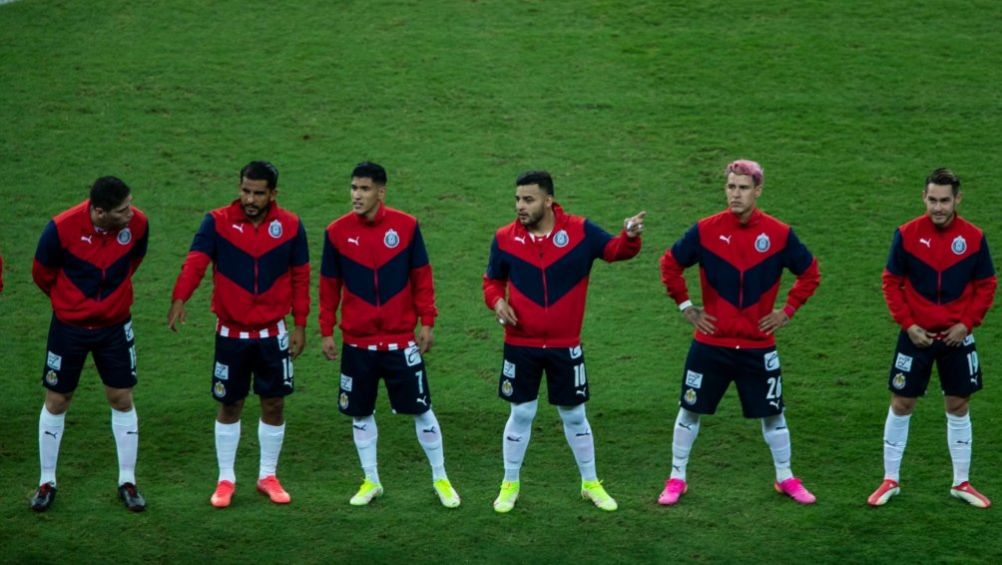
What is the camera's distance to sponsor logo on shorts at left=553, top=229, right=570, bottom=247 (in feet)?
27.3

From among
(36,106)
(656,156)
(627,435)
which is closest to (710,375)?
(627,435)

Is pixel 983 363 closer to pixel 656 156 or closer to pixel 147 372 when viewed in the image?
pixel 656 156

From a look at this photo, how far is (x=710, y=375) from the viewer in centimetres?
843

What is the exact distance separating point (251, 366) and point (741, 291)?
3170 millimetres

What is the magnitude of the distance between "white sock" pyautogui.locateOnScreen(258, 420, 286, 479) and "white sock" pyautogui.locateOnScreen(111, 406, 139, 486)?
82 cm

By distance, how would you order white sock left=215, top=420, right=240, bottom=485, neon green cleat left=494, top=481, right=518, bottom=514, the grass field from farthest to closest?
white sock left=215, top=420, right=240, bottom=485, neon green cleat left=494, top=481, right=518, bottom=514, the grass field

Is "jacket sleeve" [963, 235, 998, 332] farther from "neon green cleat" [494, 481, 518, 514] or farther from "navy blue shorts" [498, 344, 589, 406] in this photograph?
"neon green cleat" [494, 481, 518, 514]

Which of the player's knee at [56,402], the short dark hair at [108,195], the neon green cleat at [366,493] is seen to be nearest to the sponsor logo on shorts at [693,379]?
the neon green cleat at [366,493]

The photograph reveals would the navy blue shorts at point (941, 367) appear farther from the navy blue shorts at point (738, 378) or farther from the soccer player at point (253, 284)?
the soccer player at point (253, 284)

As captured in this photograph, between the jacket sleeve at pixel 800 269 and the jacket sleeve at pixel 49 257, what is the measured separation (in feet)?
15.0

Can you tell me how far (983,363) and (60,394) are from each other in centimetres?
733

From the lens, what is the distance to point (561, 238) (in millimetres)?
8328

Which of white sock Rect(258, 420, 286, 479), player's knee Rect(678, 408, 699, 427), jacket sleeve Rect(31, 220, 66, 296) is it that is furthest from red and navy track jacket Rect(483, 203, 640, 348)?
jacket sleeve Rect(31, 220, 66, 296)

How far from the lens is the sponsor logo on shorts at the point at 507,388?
8.43m
